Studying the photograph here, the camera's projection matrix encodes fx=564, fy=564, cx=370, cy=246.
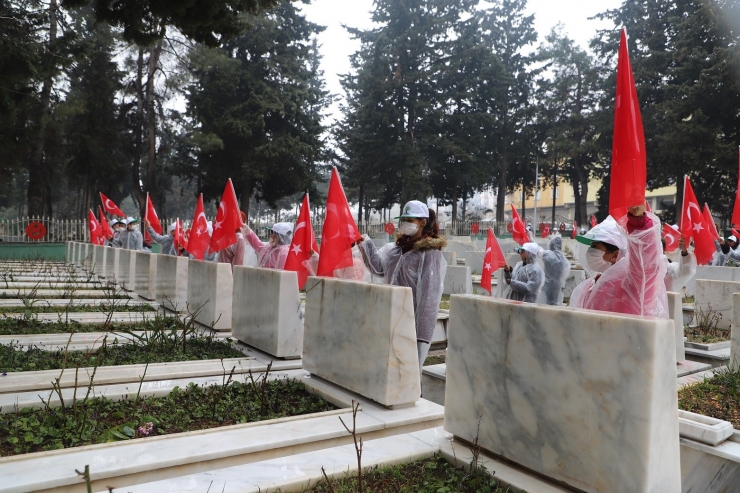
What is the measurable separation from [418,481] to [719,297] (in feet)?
Result: 25.0

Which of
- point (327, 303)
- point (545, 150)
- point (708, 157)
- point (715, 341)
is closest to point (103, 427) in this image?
point (327, 303)

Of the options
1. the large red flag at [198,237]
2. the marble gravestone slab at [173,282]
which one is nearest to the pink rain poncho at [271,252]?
the large red flag at [198,237]

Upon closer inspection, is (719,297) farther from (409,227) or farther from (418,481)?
(418,481)

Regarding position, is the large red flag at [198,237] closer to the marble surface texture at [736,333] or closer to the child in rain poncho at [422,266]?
the child in rain poncho at [422,266]

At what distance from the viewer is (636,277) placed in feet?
11.1

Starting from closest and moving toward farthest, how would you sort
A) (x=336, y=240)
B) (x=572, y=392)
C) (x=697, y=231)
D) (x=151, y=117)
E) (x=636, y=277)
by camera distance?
(x=572, y=392) → (x=636, y=277) → (x=336, y=240) → (x=697, y=231) → (x=151, y=117)

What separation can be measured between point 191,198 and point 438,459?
65496mm

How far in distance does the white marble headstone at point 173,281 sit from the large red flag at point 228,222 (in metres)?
1.08

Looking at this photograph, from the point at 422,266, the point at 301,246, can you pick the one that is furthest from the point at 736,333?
the point at 301,246

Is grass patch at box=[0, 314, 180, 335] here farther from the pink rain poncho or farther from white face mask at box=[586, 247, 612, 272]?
white face mask at box=[586, 247, 612, 272]

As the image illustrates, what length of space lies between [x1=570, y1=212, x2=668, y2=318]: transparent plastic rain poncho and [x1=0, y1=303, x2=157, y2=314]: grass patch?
264 inches

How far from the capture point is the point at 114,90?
29266mm

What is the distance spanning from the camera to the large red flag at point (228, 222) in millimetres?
8094

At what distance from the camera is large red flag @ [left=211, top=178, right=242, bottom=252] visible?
8.09 m
